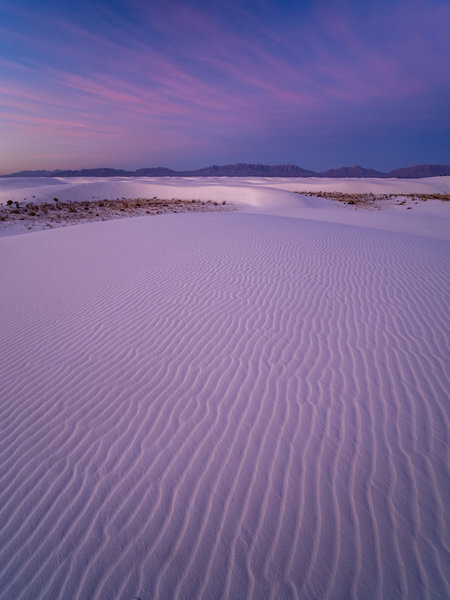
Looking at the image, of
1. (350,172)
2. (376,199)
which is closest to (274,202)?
(376,199)

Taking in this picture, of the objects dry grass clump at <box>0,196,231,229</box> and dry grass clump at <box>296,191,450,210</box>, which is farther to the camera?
dry grass clump at <box>296,191,450,210</box>

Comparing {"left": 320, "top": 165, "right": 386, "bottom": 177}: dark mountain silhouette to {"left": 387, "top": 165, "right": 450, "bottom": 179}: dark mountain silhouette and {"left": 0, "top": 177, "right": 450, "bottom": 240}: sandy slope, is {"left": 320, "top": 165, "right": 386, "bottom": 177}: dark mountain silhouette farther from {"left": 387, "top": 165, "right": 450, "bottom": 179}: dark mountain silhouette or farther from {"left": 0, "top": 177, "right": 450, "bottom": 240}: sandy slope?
{"left": 0, "top": 177, "right": 450, "bottom": 240}: sandy slope

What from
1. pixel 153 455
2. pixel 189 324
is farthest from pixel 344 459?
pixel 189 324

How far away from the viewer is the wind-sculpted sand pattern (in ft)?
6.69

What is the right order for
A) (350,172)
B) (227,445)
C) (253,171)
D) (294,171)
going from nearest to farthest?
(227,445) < (253,171) < (350,172) < (294,171)

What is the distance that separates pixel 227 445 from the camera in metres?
2.89

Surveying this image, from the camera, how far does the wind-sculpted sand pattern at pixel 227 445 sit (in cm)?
204

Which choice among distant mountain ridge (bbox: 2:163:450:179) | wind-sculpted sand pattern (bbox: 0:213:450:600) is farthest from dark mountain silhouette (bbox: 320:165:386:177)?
wind-sculpted sand pattern (bbox: 0:213:450:600)

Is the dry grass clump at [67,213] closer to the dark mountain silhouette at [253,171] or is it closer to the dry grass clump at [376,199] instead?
the dry grass clump at [376,199]

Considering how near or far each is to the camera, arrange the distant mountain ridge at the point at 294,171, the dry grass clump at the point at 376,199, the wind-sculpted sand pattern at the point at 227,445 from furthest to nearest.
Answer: the distant mountain ridge at the point at 294,171 < the dry grass clump at the point at 376,199 < the wind-sculpted sand pattern at the point at 227,445

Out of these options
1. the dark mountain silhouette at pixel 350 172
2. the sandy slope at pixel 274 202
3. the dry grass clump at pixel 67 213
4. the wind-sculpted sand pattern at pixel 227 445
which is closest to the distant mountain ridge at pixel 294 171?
the dark mountain silhouette at pixel 350 172

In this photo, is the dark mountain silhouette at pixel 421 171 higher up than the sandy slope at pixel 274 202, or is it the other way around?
the dark mountain silhouette at pixel 421 171

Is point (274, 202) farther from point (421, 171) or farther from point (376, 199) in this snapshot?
point (421, 171)

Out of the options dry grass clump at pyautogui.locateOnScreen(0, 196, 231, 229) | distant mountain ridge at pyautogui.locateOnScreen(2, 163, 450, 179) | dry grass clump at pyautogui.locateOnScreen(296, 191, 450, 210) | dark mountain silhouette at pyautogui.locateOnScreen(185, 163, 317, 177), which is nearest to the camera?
dry grass clump at pyautogui.locateOnScreen(0, 196, 231, 229)
